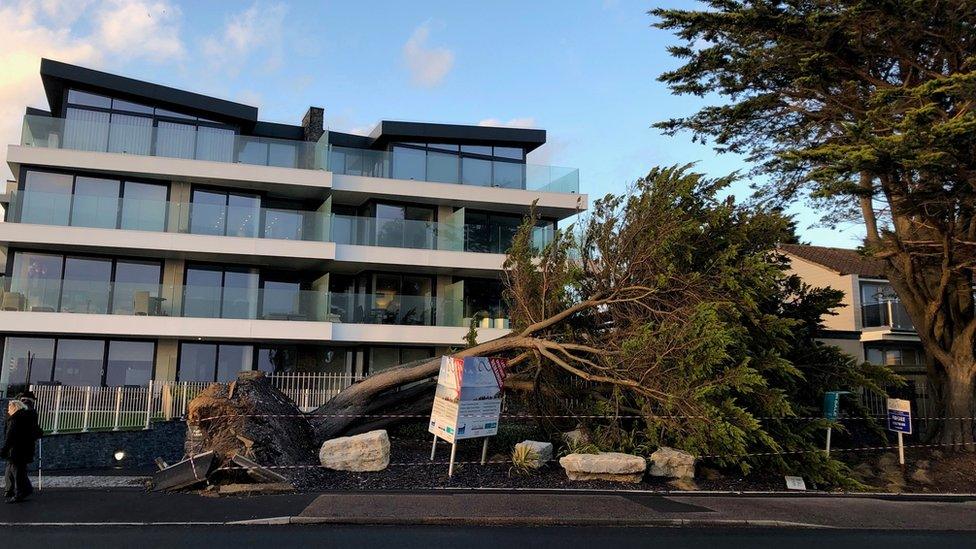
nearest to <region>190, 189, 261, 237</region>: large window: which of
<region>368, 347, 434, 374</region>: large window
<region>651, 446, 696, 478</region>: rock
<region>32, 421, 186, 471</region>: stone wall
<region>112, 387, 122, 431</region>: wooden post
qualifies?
<region>368, 347, 434, 374</region>: large window

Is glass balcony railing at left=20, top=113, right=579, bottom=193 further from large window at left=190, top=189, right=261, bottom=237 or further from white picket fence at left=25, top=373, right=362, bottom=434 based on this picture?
white picket fence at left=25, top=373, right=362, bottom=434

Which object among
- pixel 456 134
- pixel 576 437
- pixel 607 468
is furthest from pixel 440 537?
pixel 456 134

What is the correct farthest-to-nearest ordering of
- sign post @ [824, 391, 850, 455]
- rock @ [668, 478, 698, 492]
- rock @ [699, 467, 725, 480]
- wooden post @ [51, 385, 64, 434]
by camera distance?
wooden post @ [51, 385, 64, 434]
sign post @ [824, 391, 850, 455]
rock @ [699, 467, 725, 480]
rock @ [668, 478, 698, 492]

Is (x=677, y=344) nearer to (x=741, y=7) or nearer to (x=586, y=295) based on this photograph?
(x=586, y=295)

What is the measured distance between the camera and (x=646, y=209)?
1462cm

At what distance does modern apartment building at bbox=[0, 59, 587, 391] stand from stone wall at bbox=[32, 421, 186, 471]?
21.3 ft

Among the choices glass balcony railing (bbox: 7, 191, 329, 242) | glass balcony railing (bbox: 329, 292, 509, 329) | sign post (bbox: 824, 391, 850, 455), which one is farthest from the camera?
glass balcony railing (bbox: 329, 292, 509, 329)

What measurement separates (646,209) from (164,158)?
17597mm

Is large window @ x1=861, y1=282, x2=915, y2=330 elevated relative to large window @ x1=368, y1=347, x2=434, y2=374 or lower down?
elevated

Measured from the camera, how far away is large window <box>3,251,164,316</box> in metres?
22.5

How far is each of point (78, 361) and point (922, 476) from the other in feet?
82.0

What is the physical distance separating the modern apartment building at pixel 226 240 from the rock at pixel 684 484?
13.4 meters

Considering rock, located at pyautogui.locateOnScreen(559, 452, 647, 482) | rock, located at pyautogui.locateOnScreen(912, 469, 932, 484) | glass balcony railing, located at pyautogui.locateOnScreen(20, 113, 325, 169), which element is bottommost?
rock, located at pyautogui.locateOnScreen(912, 469, 932, 484)

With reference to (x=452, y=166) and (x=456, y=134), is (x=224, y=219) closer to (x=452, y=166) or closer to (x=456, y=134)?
(x=452, y=166)
